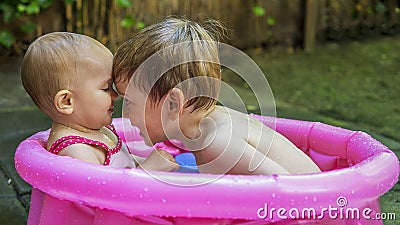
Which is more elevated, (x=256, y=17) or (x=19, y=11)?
(x=19, y=11)

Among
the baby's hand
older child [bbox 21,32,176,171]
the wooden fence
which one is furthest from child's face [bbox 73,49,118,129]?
the wooden fence

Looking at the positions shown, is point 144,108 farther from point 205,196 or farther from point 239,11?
point 239,11

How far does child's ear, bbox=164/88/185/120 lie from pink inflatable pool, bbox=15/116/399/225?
0.26 metres

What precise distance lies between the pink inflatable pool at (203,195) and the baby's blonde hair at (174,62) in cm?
29

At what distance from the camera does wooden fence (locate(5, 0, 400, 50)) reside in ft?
14.8

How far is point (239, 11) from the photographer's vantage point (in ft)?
16.3

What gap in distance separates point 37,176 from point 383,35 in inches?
177

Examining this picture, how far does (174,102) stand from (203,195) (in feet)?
1.17

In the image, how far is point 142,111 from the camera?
1762 millimetres

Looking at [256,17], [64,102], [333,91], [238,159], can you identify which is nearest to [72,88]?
[64,102]

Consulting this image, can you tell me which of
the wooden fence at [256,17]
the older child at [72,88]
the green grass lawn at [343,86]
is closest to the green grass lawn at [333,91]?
the green grass lawn at [343,86]

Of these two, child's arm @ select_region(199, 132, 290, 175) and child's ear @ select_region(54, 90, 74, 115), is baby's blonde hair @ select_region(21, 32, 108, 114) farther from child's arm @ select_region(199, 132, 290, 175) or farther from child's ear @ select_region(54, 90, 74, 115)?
child's arm @ select_region(199, 132, 290, 175)

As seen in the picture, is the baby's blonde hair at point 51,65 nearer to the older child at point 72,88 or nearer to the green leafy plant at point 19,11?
the older child at point 72,88

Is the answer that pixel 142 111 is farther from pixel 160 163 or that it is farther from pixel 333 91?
pixel 333 91
